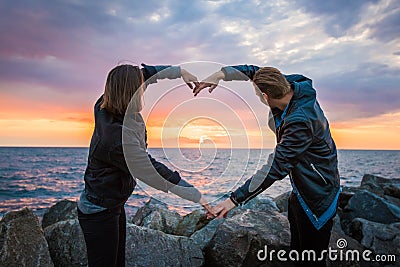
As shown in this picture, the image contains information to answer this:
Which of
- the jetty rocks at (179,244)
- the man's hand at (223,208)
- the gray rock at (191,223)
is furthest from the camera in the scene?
the gray rock at (191,223)

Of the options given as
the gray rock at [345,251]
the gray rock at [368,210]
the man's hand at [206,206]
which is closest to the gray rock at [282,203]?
the gray rock at [368,210]

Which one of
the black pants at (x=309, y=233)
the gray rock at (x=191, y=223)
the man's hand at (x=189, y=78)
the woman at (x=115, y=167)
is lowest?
the gray rock at (x=191, y=223)

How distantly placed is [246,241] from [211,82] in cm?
235

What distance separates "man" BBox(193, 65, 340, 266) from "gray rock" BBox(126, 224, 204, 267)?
1743 mm

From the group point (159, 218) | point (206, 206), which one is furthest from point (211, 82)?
point (159, 218)

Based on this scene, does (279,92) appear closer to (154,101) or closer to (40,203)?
(154,101)

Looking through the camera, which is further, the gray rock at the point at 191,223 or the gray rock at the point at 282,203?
the gray rock at the point at 282,203

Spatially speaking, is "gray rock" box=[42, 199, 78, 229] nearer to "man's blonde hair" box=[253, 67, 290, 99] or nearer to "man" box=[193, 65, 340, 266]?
"man" box=[193, 65, 340, 266]

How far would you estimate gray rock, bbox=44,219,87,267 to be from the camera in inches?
181

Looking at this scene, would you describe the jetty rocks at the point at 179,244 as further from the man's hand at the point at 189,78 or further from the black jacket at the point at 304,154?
the man's hand at the point at 189,78

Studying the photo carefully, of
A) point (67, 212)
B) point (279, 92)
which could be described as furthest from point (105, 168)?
point (67, 212)

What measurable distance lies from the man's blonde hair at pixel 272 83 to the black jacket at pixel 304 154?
0.40 ft

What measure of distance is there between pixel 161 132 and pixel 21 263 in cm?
272

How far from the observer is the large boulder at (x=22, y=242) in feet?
13.9
